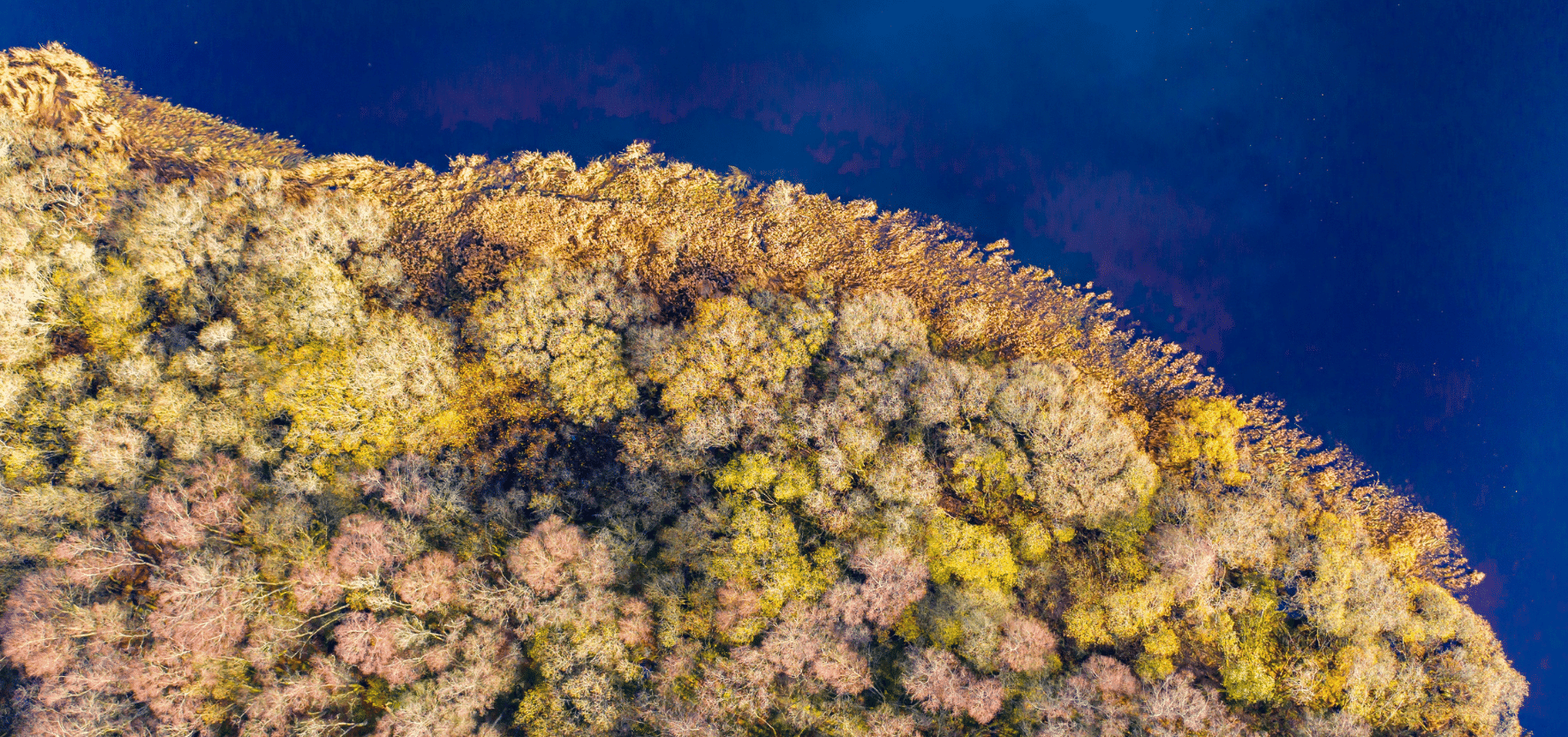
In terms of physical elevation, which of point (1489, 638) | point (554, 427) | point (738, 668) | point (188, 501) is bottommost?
point (188, 501)

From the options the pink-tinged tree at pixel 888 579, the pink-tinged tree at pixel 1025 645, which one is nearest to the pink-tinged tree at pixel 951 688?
the pink-tinged tree at pixel 1025 645

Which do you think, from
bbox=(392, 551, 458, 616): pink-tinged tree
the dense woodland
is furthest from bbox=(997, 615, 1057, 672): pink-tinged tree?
bbox=(392, 551, 458, 616): pink-tinged tree

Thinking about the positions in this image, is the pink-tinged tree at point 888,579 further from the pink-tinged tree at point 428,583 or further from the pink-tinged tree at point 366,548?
the pink-tinged tree at point 366,548

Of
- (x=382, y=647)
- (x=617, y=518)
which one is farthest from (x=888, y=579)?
(x=382, y=647)

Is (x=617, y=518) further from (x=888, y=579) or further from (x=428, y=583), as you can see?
(x=888, y=579)

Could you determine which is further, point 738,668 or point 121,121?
point 121,121

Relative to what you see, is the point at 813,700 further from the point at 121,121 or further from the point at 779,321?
the point at 121,121

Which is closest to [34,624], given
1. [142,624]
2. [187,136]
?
[142,624]

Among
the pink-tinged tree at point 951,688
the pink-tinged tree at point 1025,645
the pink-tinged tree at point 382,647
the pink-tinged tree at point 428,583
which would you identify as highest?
the pink-tinged tree at point 1025,645
